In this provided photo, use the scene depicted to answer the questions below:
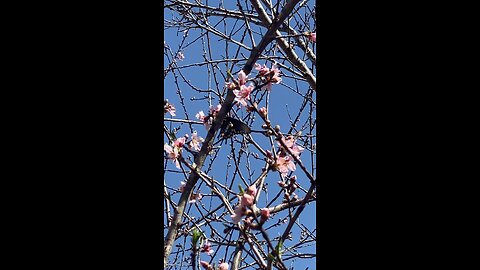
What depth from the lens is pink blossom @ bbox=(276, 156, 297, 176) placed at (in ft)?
5.02

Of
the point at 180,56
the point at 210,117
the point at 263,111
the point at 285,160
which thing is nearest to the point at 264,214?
the point at 285,160

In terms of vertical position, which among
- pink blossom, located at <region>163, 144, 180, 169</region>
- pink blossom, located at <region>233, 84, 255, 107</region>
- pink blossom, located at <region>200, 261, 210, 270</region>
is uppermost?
pink blossom, located at <region>233, 84, 255, 107</region>

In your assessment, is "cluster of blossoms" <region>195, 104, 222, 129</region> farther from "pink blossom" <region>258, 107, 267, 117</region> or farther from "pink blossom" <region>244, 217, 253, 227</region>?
"pink blossom" <region>244, 217, 253, 227</region>

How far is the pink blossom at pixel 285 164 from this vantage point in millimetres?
1531

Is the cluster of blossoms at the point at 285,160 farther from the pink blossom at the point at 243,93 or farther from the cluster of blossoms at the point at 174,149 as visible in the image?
the cluster of blossoms at the point at 174,149

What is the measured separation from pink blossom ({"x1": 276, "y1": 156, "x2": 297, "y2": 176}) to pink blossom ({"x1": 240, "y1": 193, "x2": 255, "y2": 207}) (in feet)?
1.10

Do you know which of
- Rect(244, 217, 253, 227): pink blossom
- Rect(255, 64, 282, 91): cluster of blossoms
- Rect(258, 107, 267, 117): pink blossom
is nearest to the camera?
Rect(244, 217, 253, 227): pink blossom

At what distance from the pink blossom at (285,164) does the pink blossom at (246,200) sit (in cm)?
33

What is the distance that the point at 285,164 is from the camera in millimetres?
1540

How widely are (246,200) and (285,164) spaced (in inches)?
13.8

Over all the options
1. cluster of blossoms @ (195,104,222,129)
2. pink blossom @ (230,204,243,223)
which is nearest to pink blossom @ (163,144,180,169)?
cluster of blossoms @ (195,104,222,129)

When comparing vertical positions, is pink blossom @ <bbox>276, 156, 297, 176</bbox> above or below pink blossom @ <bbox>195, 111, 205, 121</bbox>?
below

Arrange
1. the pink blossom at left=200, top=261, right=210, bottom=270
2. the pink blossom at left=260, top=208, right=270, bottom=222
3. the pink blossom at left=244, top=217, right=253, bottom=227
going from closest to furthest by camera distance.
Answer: the pink blossom at left=260, top=208, right=270, bottom=222 < the pink blossom at left=244, top=217, right=253, bottom=227 < the pink blossom at left=200, top=261, right=210, bottom=270
